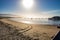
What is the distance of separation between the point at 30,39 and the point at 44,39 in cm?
127

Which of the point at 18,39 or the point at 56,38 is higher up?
the point at 56,38

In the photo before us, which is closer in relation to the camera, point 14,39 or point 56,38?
point 56,38

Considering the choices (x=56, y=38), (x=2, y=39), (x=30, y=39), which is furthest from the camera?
(x=30, y=39)

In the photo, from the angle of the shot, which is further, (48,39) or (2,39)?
(48,39)

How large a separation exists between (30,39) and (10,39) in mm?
1680

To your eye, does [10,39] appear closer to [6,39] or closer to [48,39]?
[6,39]

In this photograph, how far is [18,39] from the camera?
262 inches

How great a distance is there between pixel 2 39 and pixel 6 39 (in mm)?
314

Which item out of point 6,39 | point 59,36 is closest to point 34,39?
point 6,39

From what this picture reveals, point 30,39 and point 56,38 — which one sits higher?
point 56,38

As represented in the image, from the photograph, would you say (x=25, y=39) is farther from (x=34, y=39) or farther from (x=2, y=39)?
(x=2, y=39)

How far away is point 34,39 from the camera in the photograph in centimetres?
705

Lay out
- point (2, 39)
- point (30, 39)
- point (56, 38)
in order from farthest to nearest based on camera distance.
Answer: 1. point (30, 39)
2. point (2, 39)
3. point (56, 38)

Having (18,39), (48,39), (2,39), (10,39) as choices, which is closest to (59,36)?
(48,39)
